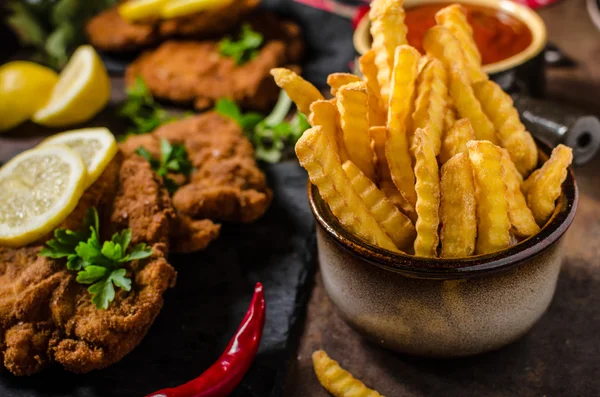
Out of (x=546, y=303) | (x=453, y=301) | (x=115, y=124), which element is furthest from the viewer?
(x=115, y=124)

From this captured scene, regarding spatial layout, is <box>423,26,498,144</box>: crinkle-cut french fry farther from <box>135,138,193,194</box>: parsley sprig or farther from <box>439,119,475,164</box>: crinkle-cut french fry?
<box>135,138,193,194</box>: parsley sprig

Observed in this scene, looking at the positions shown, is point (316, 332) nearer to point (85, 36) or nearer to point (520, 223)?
point (520, 223)

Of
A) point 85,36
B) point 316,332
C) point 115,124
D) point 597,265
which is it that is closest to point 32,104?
point 115,124

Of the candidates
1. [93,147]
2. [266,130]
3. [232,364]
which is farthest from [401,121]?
[266,130]

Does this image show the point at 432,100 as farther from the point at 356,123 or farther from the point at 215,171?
the point at 215,171

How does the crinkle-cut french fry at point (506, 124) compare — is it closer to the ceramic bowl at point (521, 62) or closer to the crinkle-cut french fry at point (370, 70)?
the crinkle-cut french fry at point (370, 70)

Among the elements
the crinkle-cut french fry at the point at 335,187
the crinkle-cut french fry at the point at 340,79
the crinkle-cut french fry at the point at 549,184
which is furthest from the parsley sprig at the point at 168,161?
the crinkle-cut french fry at the point at 549,184

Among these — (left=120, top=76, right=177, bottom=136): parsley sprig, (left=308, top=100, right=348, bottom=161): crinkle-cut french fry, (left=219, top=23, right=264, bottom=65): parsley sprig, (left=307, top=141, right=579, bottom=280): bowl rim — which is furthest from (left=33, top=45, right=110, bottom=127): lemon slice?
(left=307, top=141, right=579, bottom=280): bowl rim
